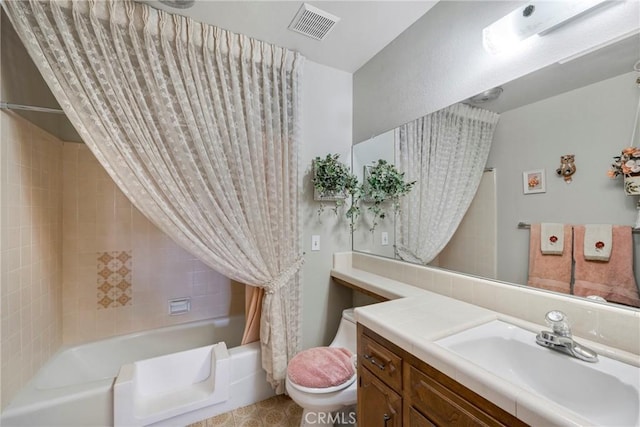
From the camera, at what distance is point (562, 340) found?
32.1 inches

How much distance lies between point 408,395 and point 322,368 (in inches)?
25.8

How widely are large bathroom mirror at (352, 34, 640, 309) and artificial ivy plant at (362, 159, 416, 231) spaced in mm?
481

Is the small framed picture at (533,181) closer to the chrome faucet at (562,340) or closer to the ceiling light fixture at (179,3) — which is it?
the chrome faucet at (562,340)

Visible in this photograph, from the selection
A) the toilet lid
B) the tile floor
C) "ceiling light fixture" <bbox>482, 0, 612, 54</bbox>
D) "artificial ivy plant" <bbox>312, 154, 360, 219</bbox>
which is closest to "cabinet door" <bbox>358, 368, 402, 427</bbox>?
the toilet lid

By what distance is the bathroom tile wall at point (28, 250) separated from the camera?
1306mm

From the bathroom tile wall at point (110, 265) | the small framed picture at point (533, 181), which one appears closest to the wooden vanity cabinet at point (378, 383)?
the small framed picture at point (533, 181)

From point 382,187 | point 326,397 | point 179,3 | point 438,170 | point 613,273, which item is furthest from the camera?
point 382,187

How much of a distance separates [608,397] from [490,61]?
1.36 m

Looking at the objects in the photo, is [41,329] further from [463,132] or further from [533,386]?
[463,132]

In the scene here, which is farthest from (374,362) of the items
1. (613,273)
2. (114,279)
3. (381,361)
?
(114,279)

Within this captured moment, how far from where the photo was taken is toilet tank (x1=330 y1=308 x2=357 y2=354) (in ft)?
5.65

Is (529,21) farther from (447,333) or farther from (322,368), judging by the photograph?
(322,368)

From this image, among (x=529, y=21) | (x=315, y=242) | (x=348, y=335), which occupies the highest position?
(x=529, y=21)

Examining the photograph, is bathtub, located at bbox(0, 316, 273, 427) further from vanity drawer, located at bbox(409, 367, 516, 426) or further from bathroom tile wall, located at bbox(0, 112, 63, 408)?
vanity drawer, located at bbox(409, 367, 516, 426)
